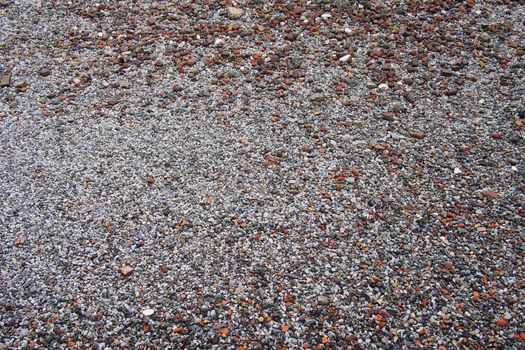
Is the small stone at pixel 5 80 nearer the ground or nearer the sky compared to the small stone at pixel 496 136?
nearer the ground

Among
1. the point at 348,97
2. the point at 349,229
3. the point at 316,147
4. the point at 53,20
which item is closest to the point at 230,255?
the point at 349,229

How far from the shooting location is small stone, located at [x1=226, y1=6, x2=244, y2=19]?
419 centimetres

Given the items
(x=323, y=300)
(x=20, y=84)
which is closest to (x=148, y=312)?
(x=323, y=300)

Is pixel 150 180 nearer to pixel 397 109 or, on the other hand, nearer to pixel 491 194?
pixel 397 109

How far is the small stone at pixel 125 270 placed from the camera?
2586mm

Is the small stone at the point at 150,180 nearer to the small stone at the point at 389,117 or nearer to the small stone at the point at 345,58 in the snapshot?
the small stone at the point at 389,117

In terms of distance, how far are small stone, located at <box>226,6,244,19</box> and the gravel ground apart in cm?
4

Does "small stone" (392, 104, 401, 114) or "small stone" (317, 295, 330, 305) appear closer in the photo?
"small stone" (317, 295, 330, 305)

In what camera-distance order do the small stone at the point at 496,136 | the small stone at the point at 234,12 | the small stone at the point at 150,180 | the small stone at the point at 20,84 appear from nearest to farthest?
the small stone at the point at 150,180, the small stone at the point at 496,136, the small stone at the point at 20,84, the small stone at the point at 234,12

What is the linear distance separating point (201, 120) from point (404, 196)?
146 cm

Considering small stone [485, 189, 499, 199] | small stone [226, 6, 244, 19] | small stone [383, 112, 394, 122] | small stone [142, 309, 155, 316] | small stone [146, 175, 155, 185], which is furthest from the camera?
small stone [226, 6, 244, 19]

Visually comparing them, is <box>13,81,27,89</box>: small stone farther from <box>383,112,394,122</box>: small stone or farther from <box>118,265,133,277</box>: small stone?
<box>383,112,394,122</box>: small stone

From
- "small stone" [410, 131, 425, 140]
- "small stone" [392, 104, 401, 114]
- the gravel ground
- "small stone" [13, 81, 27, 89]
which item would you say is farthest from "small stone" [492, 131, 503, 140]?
"small stone" [13, 81, 27, 89]

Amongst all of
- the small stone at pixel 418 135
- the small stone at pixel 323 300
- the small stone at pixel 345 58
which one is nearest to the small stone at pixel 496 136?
the small stone at pixel 418 135
